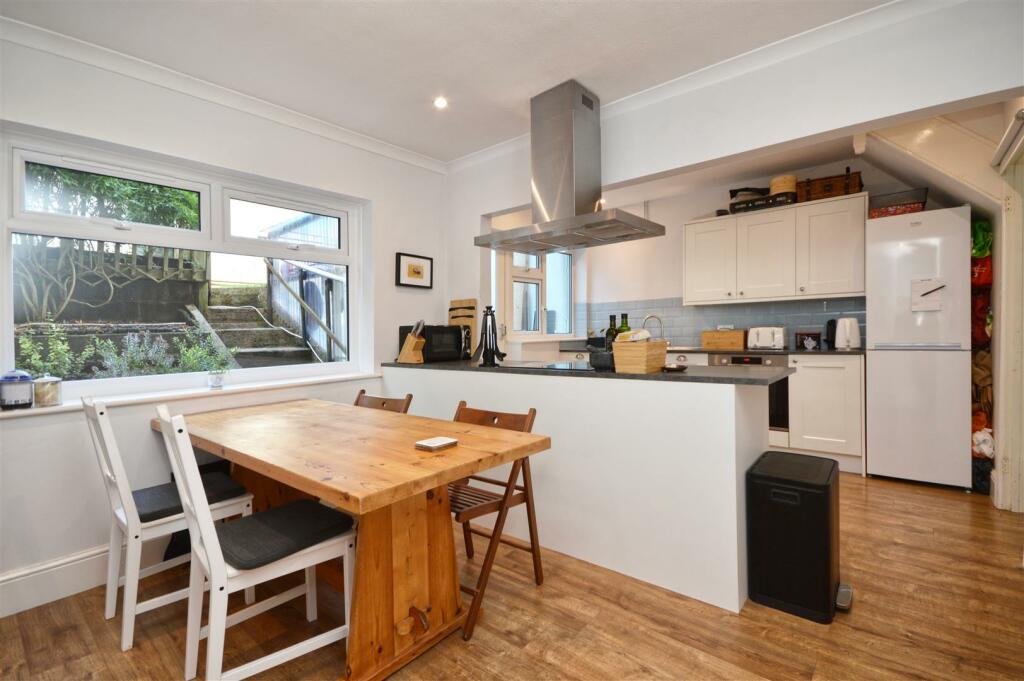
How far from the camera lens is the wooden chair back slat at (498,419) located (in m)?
2.15

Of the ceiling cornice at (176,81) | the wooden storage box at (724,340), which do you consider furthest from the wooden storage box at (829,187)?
the ceiling cornice at (176,81)

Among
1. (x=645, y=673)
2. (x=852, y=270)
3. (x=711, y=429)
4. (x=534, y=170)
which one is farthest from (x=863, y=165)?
(x=645, y=673)

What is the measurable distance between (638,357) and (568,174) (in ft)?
4.09

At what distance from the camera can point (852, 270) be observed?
3998 mm

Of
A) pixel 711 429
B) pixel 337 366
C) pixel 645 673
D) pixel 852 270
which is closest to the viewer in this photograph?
pixel 645 673

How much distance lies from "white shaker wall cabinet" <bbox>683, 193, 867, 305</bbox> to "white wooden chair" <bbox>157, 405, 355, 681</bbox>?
4.17 metres

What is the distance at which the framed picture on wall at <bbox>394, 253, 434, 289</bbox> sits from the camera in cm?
376

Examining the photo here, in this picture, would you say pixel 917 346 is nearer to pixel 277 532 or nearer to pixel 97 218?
pixel 277 532

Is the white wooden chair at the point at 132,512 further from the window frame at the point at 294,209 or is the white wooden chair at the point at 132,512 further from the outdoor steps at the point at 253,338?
the window frame at the point at 294,209

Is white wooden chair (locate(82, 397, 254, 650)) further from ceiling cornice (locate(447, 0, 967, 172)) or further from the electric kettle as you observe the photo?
the electric kettle

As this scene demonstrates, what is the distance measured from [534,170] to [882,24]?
1818 mm

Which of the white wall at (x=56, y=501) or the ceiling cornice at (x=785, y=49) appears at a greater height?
the ceiling cornice at (x=785, y=49)

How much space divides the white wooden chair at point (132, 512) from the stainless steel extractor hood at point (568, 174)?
6.91 ft

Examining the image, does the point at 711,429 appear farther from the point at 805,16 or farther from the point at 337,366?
the point at 337,366
